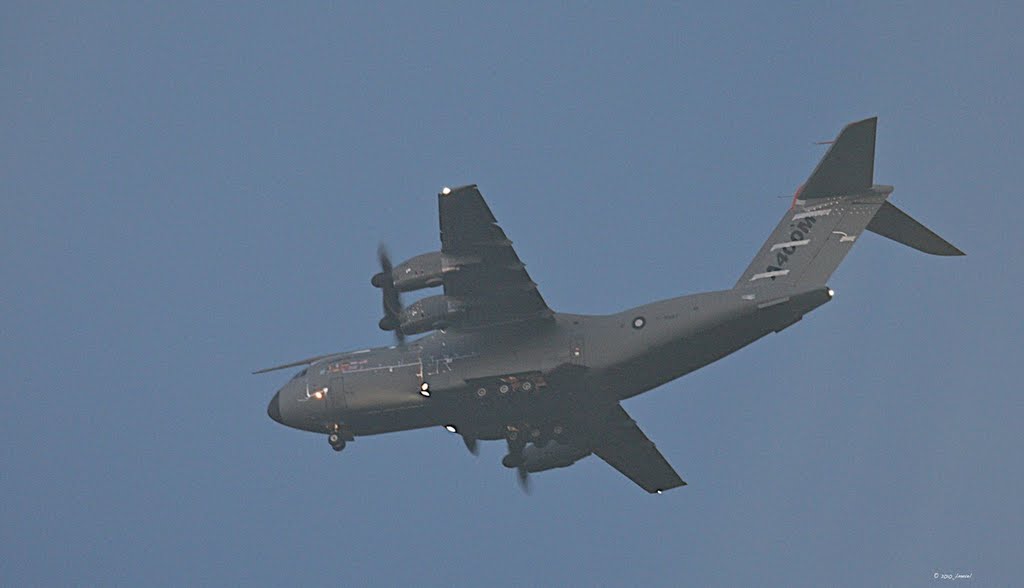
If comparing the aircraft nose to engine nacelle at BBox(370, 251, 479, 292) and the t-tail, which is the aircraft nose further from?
the t-tail

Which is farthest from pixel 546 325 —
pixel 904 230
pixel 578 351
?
pixel 904 230

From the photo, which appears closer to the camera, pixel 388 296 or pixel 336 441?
pixel 388 296

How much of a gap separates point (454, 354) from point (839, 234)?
8454 mm

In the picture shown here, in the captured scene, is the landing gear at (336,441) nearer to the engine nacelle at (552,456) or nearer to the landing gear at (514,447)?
the landing gear at (514,447)

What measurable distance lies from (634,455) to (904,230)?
9.07 meters

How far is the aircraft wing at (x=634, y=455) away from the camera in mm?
39438

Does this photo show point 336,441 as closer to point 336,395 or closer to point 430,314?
point 336,395

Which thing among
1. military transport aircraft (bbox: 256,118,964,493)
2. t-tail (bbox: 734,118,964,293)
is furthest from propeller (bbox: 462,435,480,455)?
t-tail (bbox: 734,118,964,293)

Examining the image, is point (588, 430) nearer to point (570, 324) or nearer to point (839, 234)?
point (570, 324)

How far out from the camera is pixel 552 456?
4031cm

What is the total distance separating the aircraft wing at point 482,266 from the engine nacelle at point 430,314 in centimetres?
23

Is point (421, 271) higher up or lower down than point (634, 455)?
higher up

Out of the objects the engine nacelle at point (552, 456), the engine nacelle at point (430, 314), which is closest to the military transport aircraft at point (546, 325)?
the engine nacelle at point (430, 314)

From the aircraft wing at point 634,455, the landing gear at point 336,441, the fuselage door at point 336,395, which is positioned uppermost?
the fuselage door at point 336,395
